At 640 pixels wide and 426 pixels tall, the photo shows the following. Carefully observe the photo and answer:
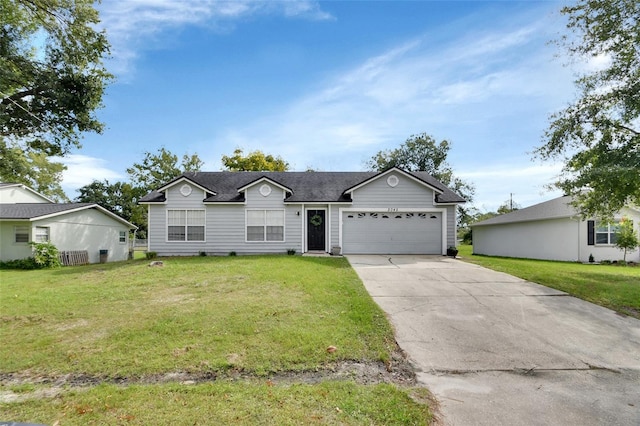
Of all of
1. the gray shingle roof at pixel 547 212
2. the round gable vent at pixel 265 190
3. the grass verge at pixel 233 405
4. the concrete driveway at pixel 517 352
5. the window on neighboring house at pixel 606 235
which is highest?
the round gable vent at pixel 265 190

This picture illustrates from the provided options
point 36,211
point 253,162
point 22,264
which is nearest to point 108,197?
point 253,162

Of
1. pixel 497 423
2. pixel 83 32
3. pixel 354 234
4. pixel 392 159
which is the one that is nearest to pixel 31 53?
pixel 83 32

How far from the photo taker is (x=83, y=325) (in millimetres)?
5629

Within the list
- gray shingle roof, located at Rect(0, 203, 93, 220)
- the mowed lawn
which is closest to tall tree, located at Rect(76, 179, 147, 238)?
gray shingle roof, located at Rect(0, 203, 93, 220)

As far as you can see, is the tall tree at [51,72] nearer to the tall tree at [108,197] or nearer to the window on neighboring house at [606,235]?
the window on neighboring house at [606,235]

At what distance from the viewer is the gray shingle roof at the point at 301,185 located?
1666cm

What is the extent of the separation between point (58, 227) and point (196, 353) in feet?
66.7

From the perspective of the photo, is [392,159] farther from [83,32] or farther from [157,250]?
[83,32]

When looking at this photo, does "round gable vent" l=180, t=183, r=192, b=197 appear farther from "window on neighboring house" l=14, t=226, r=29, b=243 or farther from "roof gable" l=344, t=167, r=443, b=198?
"window on neighboring house" l=14, t=226, r=29, b=243

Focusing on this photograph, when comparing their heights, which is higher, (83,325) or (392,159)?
(392,159)

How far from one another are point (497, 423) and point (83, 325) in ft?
21.9

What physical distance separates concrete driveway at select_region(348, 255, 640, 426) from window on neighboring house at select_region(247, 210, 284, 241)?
9166mm

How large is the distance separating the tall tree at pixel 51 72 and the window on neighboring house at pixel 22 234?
901cm

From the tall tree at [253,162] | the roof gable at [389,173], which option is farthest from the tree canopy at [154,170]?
the roof gable at [389,173]
